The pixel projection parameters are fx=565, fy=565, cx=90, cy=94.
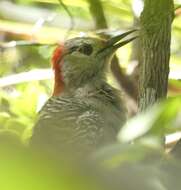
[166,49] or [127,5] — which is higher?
[127,5]

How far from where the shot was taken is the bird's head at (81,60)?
12.2 feet

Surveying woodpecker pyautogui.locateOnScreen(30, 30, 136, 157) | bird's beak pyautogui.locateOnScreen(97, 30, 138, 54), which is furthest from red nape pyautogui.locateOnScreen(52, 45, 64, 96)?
bird's beak pyautogui.locateOnScreen(97, 30, 138, 54)

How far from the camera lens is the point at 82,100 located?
128 inches

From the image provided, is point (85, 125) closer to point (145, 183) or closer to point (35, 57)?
point (35, 57)

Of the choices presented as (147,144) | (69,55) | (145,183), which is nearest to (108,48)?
(69,55)

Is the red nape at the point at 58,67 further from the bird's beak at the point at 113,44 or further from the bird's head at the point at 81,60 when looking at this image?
the bird's beak at the point at 113,44

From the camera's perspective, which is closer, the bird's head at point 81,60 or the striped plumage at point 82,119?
the striped plumage at point 82,119

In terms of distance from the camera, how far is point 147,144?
2.54 feet

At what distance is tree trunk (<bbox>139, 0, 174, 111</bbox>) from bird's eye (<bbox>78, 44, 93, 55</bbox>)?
1.92 metres

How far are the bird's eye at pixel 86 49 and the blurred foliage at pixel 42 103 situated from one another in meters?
0.12

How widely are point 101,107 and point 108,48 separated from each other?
72cm

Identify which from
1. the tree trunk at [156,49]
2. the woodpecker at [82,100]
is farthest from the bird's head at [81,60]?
the tree trunk at [156,49]

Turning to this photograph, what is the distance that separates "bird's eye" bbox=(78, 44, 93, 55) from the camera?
12.7ft

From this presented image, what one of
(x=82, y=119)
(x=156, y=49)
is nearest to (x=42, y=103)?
(x=82, y=119)
